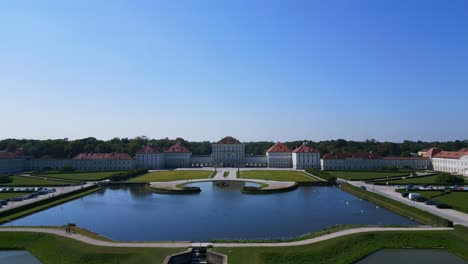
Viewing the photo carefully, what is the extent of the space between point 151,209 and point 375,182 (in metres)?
34.0

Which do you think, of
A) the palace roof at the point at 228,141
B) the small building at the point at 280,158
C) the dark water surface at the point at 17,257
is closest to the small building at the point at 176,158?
the palace roof at the point at 228,141

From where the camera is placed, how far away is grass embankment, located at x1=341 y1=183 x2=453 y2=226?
29039mm

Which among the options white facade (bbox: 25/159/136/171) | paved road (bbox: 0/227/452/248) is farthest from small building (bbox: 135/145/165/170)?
paved road (bbox: 0/227/452/248)

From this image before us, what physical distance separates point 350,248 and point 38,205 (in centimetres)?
3150

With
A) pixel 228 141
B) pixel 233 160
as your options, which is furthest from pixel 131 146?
Result: pixel 233 160

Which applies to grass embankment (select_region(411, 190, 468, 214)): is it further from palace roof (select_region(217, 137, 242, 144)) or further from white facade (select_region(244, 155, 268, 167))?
palace roof (select_region(217, 137, 242, 144))

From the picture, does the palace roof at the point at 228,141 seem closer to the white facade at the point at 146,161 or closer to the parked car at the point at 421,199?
the white facade at the point at 146,161

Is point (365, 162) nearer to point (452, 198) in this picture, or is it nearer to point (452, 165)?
point (452, 165)

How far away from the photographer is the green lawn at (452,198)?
3569 cm

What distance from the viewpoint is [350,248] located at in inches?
947

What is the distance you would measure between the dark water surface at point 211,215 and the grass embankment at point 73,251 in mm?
3598

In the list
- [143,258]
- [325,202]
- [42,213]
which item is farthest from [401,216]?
[42,213]

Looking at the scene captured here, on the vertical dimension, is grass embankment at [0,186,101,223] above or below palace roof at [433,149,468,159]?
below

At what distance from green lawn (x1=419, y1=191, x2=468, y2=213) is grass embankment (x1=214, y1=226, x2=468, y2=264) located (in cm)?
1004
